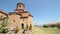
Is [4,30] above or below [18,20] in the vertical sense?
below

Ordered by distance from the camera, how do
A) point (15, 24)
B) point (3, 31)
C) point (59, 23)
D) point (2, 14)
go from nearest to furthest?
1. point (3, 31)
2. point (15, 24)
3. point (2, 14)
4. point (59, 23)

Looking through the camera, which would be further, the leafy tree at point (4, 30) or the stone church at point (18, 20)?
the stone church at point (18, 20)

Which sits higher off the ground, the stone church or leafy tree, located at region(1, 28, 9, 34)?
the stone church

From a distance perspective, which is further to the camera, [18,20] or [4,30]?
[18,20]

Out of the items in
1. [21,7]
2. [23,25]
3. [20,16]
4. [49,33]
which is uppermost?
[21,7]

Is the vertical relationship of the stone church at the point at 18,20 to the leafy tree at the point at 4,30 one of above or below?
above

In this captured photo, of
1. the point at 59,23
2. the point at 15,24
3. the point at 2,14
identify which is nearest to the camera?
the point at 15,24

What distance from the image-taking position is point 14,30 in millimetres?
32438

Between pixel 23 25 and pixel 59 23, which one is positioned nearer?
Result: pixel 23 25

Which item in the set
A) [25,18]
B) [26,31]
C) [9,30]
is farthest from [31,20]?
[9,30]

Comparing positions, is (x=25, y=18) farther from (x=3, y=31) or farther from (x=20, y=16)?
(x=3, y=31)

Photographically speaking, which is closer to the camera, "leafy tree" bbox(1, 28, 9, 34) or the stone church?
"leafy tree" bbox(1, 28, 9, 34)

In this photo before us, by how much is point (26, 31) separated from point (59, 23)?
22.4 metres

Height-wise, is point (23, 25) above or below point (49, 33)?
above
